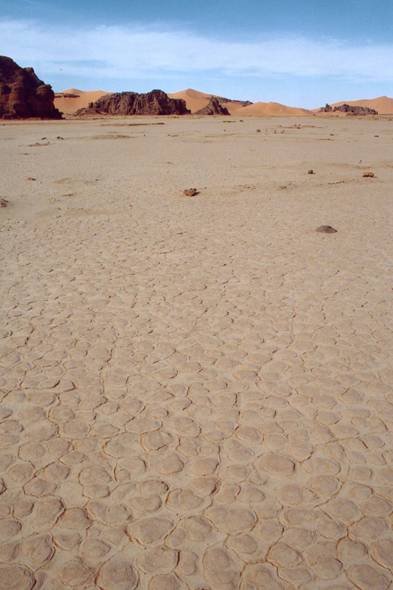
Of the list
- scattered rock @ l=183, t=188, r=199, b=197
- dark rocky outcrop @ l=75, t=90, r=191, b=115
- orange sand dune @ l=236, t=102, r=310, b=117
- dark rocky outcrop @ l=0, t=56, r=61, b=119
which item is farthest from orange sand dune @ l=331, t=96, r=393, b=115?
scattered rock @ l=183, t=188, r=199, b=197

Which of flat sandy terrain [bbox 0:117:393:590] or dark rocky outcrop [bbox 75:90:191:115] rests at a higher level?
dark rocky outcrop [bbox 75:90:191:115]

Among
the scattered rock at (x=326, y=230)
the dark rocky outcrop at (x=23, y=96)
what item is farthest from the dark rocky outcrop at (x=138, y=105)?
the scattered rock at (x=326, y=230)

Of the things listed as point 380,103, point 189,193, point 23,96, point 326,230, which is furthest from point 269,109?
point 326,230

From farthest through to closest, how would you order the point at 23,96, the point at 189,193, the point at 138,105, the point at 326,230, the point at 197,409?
the point at 138,105 → the point at 23,96 → the point at 189,193 → the point at 326,230 → the point at 197,409

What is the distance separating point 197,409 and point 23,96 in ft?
139

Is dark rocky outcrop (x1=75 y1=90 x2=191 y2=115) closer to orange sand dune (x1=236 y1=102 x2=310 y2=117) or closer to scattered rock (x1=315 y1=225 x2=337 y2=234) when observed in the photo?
orange sand dune (x1=236 y1=102 x2=310 y2=117)

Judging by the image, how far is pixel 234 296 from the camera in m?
4.48

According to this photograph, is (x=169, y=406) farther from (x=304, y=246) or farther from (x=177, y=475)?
(x=304, y=246)

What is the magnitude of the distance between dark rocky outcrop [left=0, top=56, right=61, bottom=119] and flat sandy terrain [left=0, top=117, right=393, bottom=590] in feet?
120

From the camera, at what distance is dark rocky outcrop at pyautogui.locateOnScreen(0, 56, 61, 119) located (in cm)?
3769

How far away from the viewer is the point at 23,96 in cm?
3806

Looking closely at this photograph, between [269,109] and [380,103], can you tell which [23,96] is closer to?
[269,109]

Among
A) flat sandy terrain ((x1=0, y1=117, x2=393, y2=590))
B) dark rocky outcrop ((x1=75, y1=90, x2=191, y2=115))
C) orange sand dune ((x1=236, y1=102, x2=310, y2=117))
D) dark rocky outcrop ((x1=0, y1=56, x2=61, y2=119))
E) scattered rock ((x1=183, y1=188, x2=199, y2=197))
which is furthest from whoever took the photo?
orange sand dune ((x1=236, y1=102, x2=310, y2=117))

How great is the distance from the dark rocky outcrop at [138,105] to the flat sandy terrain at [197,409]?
148 ft
